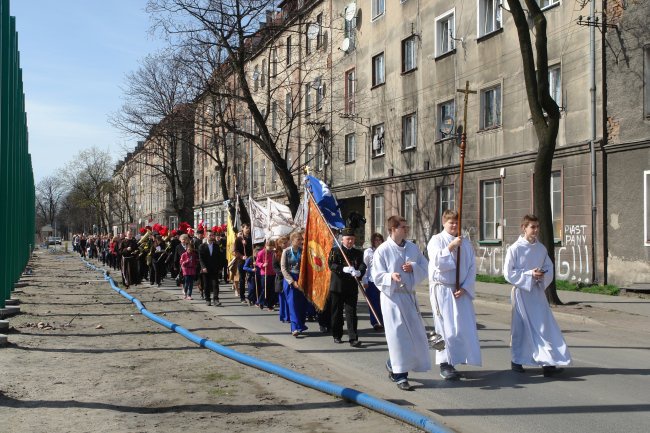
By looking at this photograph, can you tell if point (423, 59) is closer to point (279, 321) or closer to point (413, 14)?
point (413, 14)

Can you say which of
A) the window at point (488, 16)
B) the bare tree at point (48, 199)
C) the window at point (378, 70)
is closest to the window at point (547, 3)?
the window at point (488, 16)

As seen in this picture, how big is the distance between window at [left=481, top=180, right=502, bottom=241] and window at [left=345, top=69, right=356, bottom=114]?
10791 millimetres

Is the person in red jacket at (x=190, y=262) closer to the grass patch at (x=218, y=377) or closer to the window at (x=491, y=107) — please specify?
the grass patch at (x=218, y=377)

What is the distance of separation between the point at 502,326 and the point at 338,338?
3882mm

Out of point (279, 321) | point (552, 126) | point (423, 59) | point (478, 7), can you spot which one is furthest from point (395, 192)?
point (279, 321)

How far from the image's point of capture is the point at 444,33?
87.8 feet

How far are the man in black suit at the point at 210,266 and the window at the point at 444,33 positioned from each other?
43.7ft

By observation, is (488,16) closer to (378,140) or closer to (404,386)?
(378,140)

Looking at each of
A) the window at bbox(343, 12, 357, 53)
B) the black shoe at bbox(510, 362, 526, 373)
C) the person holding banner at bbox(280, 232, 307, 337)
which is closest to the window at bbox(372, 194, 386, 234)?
the window at bbox(343, 12, 357, 53)

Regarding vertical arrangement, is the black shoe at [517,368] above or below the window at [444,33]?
below

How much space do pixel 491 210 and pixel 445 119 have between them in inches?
160

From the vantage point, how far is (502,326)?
13219mm

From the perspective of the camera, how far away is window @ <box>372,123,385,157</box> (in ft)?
101

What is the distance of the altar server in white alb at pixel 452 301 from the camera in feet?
25.8
